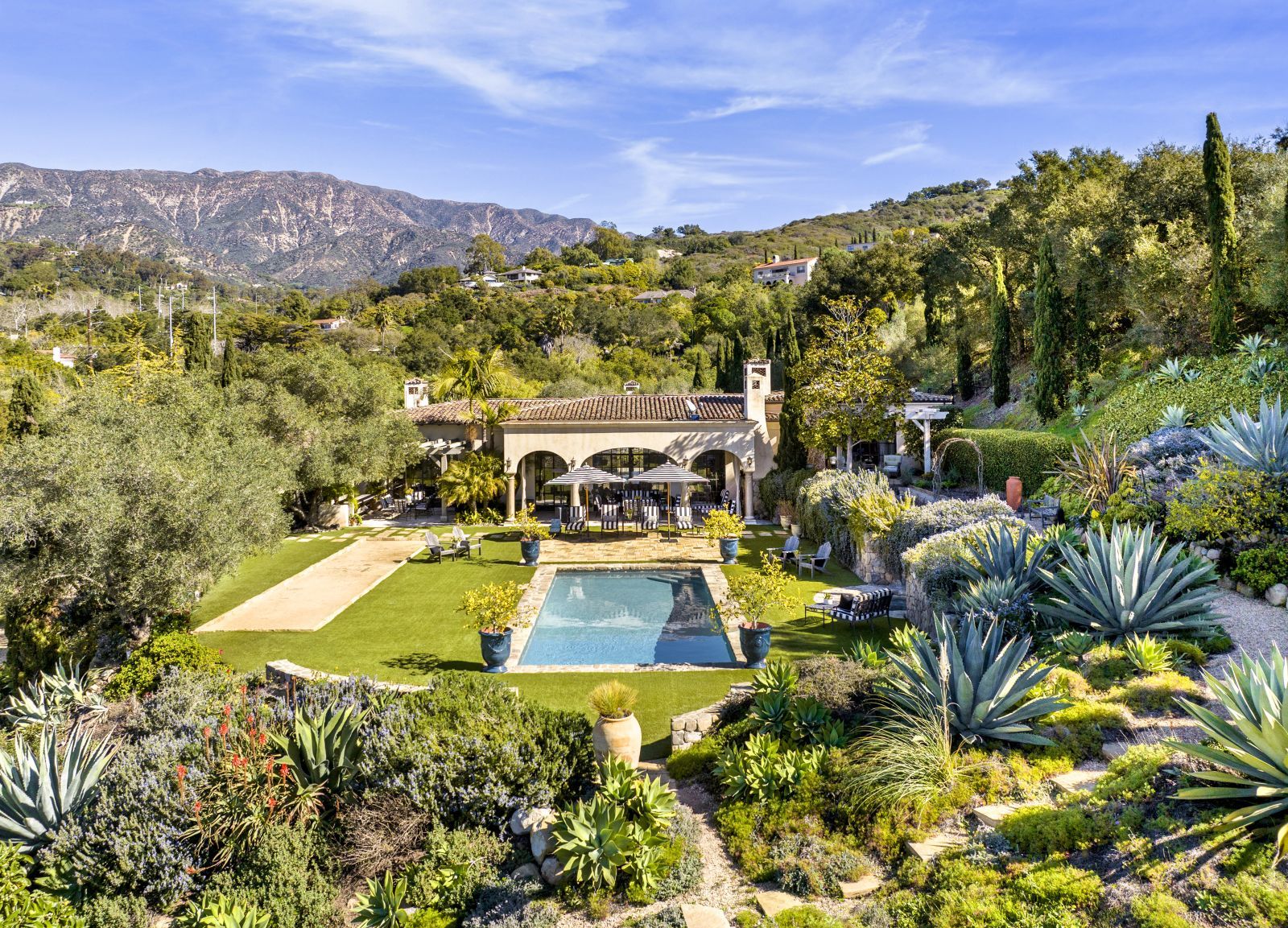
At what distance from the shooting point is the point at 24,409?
27.7 metres

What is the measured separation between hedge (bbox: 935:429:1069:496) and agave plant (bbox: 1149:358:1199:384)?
2674 millimetres

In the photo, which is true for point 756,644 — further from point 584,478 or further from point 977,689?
point 584,478

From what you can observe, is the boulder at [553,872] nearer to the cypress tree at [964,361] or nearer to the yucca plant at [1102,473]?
the yucca plant at [1102,473]

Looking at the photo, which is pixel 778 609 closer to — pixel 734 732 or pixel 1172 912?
pixel 734 732

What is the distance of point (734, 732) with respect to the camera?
8.40 meters

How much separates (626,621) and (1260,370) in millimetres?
13568

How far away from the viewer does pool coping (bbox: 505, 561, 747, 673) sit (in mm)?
11781

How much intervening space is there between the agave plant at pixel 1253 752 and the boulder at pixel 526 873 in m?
5.15

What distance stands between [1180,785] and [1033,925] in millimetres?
1743

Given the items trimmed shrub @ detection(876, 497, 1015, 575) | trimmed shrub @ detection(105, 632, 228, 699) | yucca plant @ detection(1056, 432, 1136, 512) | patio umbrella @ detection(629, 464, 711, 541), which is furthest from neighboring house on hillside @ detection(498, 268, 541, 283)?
yucca plant @ detection(1056, 432, 1136, 512)

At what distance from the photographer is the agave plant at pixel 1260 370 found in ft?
47.0

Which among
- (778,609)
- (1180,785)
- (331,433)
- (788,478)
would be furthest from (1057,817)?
(331,433)

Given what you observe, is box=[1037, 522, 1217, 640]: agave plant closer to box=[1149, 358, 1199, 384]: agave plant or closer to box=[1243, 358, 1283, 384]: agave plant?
box=[1243, 358, 1283, 384]: agave plant

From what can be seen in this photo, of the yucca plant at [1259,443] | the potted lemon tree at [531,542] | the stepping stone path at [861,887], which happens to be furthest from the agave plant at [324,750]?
the yucca plant at [1259,443]
